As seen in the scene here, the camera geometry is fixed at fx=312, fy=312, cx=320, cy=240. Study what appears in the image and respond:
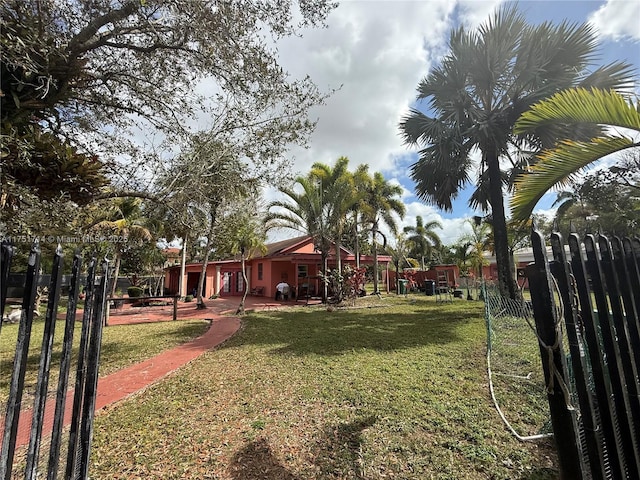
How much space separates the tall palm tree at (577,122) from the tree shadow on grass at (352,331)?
4.60m

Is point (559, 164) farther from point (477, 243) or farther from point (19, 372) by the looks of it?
point (477, 243)

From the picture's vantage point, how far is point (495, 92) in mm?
10977

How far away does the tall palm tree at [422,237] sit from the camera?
35.6 m

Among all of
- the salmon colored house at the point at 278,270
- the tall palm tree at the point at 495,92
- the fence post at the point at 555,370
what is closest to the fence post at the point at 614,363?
the fence post at the point at 555,370

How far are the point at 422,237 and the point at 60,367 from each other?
122ft

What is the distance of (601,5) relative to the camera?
5797mm

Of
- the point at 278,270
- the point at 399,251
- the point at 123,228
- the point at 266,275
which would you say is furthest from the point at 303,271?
the point at 399,251

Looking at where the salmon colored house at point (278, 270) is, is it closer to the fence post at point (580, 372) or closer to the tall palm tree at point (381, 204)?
the tall palm tree at point (381, 204)

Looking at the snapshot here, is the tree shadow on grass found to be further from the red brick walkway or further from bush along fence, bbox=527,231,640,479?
bush along fence, bbox=527,231,640,479

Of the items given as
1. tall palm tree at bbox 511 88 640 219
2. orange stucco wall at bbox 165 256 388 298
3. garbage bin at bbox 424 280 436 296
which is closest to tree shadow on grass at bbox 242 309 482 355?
tall palm tree at bbox 511 88 640 219

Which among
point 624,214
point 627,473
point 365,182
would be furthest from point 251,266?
point 627,473

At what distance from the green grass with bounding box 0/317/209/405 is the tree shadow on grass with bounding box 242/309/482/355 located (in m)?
2.03

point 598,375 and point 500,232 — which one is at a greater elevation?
point 500,232

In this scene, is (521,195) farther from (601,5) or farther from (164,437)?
(164,437)
